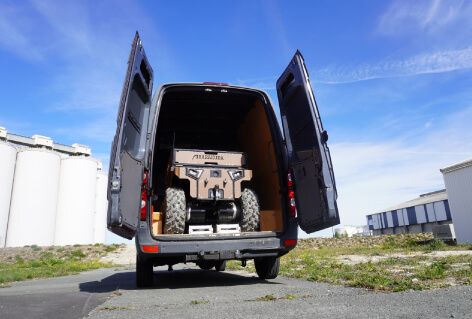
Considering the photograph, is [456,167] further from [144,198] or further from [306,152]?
[144,198]

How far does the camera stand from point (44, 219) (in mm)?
35594

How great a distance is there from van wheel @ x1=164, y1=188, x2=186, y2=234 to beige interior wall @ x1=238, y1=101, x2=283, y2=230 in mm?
1544

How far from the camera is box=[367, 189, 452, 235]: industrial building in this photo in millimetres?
56719

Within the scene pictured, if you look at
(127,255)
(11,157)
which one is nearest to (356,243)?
(127,255)

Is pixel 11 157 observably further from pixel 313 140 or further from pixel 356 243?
pixel 313 140

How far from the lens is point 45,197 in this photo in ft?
119

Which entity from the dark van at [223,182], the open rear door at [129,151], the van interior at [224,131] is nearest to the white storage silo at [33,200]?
the van interior at [224,131]

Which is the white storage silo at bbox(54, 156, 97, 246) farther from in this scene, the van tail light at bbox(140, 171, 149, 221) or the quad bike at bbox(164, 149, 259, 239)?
the van tail light at bbox(140, 171, 149, 221)

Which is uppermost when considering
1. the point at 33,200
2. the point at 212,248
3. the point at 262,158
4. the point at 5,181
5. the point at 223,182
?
the point at 5,181

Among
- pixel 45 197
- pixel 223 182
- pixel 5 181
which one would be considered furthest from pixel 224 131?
pixel 45 197

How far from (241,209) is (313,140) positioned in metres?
1.75

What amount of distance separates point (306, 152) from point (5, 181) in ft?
116

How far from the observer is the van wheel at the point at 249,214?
20.2ft

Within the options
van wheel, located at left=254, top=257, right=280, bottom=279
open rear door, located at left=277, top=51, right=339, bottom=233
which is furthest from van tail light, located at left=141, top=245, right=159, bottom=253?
open rear door, located at left=277, top=51, right=339, bottom=233
